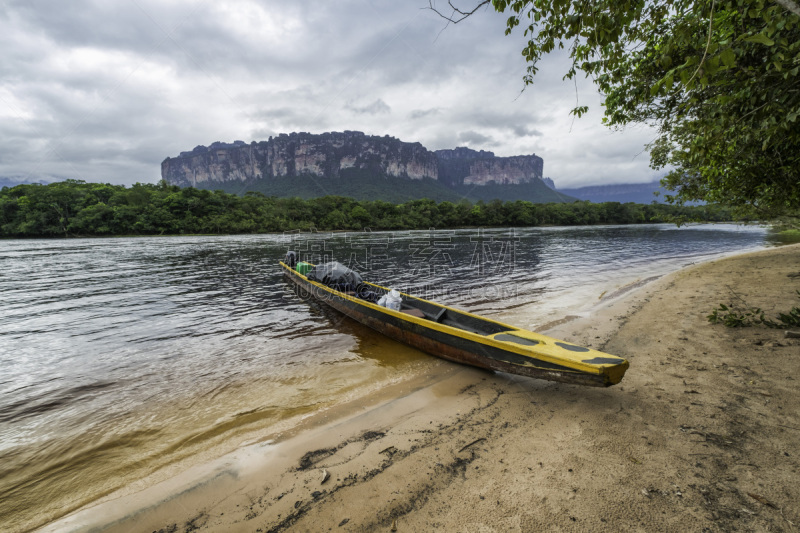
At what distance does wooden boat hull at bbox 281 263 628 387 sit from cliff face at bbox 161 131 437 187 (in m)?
168

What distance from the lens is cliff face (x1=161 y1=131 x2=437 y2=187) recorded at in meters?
167

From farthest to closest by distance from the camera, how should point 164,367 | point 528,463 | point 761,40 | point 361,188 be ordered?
point 361,188 < point 164,367 < point 528,463 < point 761,40

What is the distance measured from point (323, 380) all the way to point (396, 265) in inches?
600

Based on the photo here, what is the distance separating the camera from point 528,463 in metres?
3.08

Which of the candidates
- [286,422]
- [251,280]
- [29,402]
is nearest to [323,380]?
[286,422]

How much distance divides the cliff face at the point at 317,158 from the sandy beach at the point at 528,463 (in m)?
171

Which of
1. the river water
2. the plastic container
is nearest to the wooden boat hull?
the plastic container

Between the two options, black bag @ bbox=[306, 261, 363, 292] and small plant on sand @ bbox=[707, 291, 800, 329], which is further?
black bag @ bbox=[306, 261, 363, 292]

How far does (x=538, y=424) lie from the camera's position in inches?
148

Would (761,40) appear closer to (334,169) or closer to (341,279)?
→ (341,279)

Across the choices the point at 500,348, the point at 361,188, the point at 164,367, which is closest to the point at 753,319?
the point at 500,348

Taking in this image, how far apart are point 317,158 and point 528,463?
593 ft

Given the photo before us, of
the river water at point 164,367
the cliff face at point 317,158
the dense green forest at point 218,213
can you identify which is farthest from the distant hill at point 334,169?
the river water at point 164,367

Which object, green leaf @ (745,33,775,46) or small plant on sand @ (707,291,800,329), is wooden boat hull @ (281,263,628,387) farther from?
small plant on sand @ (707,291,800,329)
